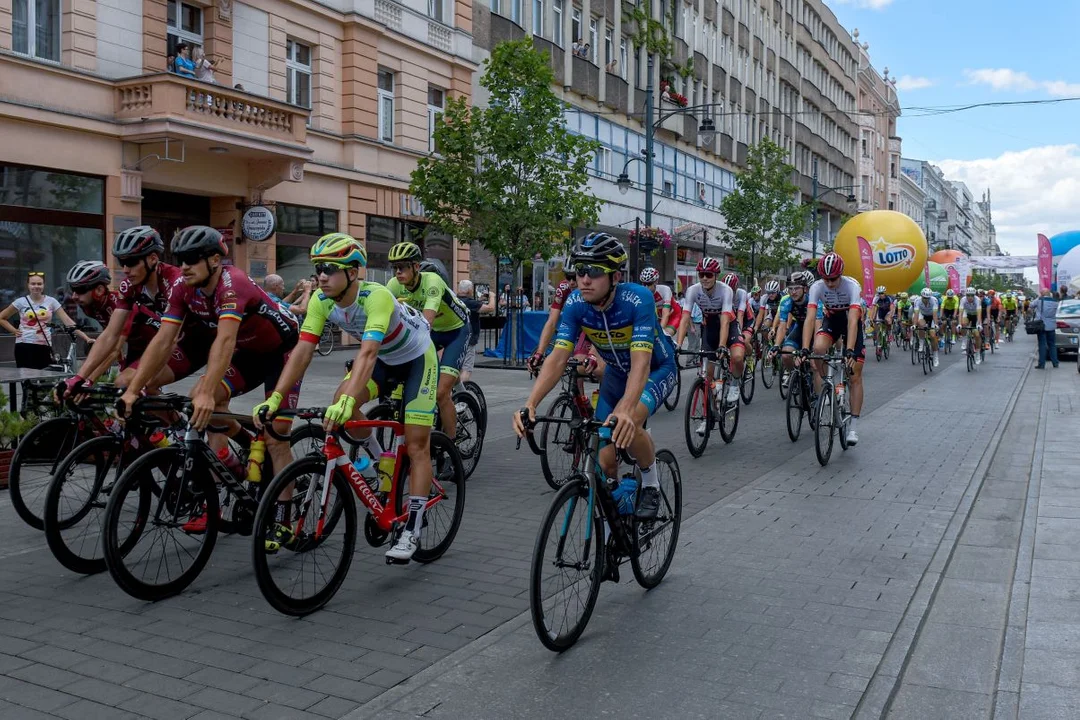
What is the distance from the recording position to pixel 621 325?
17.5 ft

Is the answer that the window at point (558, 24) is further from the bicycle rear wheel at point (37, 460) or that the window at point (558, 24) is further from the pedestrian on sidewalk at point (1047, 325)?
the bicycle rear wheel at point (37, 460)

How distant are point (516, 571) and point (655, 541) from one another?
83cm

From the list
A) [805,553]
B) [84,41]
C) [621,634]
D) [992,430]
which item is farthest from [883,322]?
[621,634]

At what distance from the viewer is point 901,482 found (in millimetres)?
8703

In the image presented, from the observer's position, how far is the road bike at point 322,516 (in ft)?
15.4

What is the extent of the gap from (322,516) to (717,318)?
7724 mm

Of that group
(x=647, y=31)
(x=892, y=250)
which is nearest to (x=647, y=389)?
(x=892, y=250)

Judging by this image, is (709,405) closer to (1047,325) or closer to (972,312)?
(972,312)

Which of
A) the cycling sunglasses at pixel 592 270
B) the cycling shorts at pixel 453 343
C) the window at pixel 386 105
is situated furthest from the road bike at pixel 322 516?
the window at pixel 386 105

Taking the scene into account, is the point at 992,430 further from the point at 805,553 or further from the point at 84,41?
the point at 84,41

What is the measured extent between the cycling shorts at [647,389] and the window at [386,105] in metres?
22.1

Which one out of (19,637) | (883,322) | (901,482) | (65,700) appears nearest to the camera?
(65,700)

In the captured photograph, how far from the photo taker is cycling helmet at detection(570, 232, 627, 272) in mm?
5035

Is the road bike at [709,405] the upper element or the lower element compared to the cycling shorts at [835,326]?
lower
